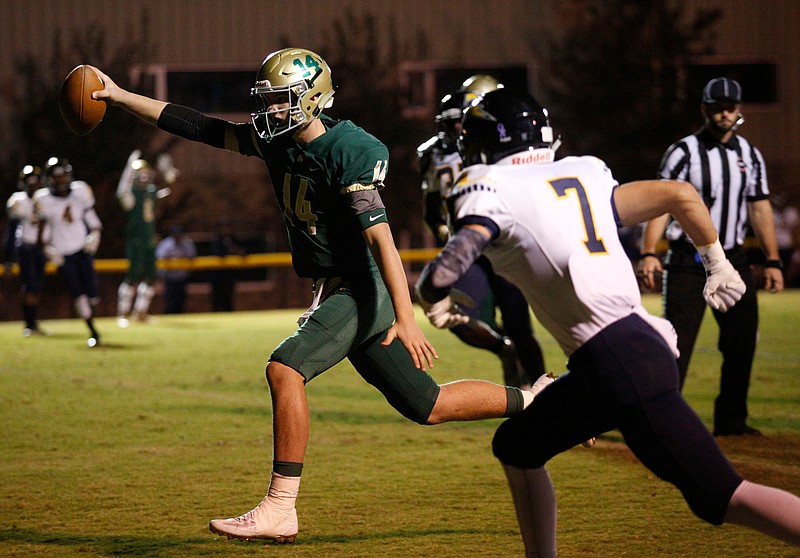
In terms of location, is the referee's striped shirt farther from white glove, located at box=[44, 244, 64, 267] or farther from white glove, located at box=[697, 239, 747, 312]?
white glove, located at box=[44, 244, 64, 267]

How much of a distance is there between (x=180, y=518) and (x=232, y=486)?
0.70 m

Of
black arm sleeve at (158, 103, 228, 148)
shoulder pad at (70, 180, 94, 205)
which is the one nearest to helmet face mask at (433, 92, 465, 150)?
black arm sleeve at (158, 103, 228, 148)

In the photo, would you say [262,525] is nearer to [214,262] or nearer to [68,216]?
[68,216]

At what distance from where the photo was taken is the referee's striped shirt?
6.85m

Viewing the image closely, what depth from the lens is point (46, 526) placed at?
5203 millimetres

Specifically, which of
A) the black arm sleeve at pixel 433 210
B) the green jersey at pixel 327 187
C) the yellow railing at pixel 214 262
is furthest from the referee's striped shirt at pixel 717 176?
the yellow railing at pixel 214 262

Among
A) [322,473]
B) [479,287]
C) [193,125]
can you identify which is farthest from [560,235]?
[479,287]

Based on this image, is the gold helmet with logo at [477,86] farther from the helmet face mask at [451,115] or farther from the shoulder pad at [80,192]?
the shoulder pad at [80,192]

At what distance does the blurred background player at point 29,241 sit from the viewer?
48.5 ft

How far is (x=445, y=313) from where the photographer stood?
3.62 metres

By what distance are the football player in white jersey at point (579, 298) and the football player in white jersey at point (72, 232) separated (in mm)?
10290

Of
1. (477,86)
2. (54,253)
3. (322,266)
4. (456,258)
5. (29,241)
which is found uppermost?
(477,86)

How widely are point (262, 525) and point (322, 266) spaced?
1.03 m

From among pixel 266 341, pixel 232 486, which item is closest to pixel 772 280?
pixel 232 486
